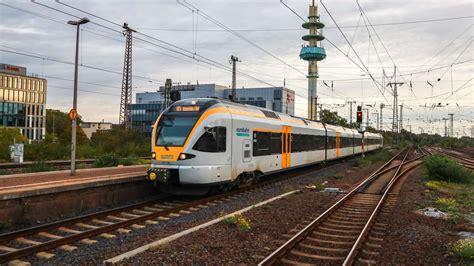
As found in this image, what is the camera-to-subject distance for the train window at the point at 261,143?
1636cm

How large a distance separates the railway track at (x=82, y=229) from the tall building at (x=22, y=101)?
82570 mm

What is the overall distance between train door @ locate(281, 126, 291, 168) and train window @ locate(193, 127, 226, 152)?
20.8 feet

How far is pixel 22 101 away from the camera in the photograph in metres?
88.9

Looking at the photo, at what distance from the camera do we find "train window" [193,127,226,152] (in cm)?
1318

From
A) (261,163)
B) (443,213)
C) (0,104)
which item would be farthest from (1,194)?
(0,104)

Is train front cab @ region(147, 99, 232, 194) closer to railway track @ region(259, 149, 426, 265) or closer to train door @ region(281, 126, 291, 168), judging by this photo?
railway track @ region(259, 149, 426, 265)

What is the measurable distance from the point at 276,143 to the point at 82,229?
1069 cm

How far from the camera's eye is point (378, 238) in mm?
9250

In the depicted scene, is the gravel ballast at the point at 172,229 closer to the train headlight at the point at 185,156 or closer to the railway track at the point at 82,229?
the railway track at the point at 82,229

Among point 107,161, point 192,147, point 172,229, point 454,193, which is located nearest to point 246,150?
point 192,147

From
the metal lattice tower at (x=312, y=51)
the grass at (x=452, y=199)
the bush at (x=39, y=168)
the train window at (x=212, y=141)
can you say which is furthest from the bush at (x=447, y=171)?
the metal lattice tower at (x=312, y=51)

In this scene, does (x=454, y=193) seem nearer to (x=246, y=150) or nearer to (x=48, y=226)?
(x=246, y=150)

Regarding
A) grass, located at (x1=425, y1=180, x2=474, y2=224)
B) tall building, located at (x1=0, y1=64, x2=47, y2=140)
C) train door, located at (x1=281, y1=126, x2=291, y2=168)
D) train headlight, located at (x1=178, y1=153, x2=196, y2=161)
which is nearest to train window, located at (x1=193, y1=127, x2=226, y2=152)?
train headlight, located at (x1=178, y1=153, x2=196, y2=161)

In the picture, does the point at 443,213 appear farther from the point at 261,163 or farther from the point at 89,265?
the point at 89,265
